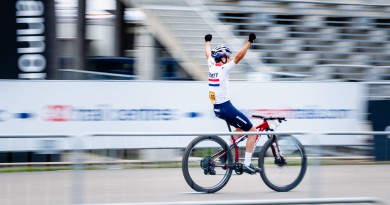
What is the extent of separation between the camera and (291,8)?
1952cm

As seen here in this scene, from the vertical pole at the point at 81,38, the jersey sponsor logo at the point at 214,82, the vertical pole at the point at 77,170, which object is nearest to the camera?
the vertical pole at the point at 77,170

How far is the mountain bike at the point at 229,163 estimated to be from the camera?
359 inches

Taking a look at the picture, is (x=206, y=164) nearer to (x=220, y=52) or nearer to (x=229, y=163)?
(x=229, y=163)

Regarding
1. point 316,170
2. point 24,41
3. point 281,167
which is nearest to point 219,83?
point 281,167

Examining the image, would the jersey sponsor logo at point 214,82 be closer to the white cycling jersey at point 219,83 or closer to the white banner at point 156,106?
the white cycling jersey at point 219,83

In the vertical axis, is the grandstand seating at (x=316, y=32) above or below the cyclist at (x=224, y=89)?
above

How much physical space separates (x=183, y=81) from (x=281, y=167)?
499cm

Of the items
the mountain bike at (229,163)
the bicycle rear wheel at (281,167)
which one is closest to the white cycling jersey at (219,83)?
the mountain bike at (229,163)

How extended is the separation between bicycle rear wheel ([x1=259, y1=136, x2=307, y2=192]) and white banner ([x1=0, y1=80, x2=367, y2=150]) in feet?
14.3

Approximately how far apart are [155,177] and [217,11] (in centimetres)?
1113

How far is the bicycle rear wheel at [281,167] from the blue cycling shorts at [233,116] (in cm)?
61

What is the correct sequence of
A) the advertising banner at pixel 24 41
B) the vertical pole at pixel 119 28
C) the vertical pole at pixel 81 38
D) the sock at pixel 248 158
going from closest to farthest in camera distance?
the sock at pixel 248 158 → the advertising banner at pixel 24 41 → the vertical pole at pixel 81 38 → the vertical pole at pixel 119 28

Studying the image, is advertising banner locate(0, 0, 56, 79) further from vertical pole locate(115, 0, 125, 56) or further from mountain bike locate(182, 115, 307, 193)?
vertical pole locate(115, 0, 125, 56)

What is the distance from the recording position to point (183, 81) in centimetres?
1427
